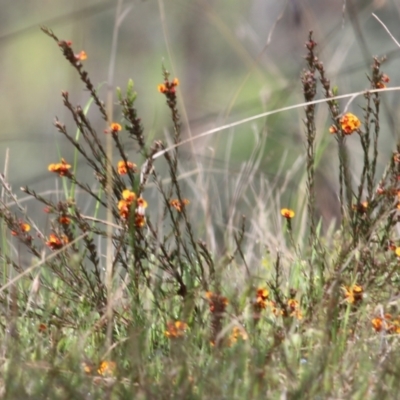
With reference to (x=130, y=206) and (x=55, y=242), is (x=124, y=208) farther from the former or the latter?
(x=55, y=242)

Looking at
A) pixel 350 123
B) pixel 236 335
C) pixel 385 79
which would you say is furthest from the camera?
pixel 385 79

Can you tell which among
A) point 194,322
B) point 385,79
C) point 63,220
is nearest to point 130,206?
point 63,220

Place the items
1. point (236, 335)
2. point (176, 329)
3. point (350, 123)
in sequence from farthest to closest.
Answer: point (350, 123) → point (236, 335) → point (176, 329)

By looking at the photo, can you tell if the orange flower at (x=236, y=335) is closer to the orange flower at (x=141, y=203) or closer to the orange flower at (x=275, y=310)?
the orange flower at (x=275, y=310)

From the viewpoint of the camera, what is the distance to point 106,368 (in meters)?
1.56

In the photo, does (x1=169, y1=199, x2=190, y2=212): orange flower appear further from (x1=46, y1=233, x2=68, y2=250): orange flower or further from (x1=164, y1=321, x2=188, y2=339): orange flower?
(x1=164, y1=321, x2=188, y2=339): orange flower

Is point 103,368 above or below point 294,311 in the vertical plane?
below

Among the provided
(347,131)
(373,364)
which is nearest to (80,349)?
(373,364)

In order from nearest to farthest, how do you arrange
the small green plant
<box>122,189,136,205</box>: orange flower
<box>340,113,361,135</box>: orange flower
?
1. the small green plant
2. <box>122,189,136,205</box>: orange flower
3. <box>340,113,361,135</box>: orange flower

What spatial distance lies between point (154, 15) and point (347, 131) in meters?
13.3

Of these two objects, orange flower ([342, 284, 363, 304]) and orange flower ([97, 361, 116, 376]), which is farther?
orange flower ([342, 284, 363, 304])

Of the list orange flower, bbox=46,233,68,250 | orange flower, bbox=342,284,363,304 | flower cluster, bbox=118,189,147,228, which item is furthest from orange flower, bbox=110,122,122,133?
orange flower, bbox=342,284,363,304

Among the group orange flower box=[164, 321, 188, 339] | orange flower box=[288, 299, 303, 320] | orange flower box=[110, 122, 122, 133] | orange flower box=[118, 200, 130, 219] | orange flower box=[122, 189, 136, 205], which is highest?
orange flower box=[110, 122, 122, 133]

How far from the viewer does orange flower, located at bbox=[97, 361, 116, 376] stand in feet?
4.96
